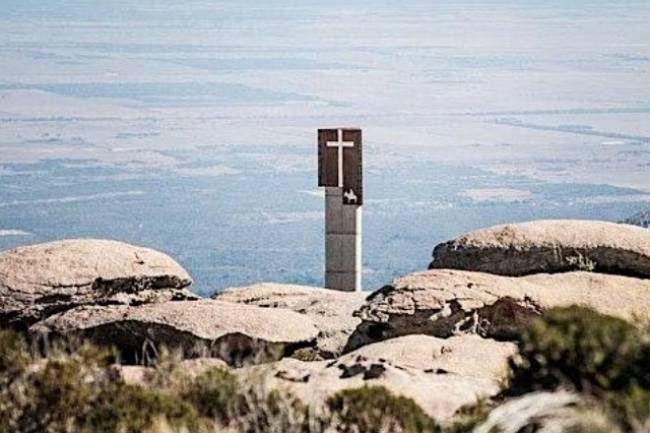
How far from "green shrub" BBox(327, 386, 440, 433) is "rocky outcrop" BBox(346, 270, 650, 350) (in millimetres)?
5083

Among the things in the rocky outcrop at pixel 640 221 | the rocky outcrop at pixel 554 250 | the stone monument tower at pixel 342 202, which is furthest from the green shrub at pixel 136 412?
the stone monument tower at pixel 342 202

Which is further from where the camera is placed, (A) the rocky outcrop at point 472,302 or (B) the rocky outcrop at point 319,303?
(B) the rocky outcrop at point 319,303

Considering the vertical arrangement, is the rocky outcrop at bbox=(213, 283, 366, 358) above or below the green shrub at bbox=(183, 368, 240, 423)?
below

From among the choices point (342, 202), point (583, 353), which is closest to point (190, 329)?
point (583, 353)

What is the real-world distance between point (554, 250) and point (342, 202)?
6.13 metres

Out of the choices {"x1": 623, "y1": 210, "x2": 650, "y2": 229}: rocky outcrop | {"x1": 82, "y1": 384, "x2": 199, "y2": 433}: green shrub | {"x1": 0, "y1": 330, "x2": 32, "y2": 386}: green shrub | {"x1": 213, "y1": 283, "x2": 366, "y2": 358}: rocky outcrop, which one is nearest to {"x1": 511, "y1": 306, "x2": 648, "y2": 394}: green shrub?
{"x1": 82, "y1": 384, "x2": 199, "y2": 433}: green shrub

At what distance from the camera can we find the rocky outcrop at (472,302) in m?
21.4

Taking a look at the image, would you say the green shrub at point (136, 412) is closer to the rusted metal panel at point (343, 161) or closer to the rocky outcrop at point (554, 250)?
the rocky outcrop at point (554, 250)

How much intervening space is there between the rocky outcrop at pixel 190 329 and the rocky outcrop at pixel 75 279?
31cm

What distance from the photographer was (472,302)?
2147cm

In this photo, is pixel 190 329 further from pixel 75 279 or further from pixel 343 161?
pixel 343 161

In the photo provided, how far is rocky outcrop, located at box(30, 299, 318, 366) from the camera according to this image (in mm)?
21047

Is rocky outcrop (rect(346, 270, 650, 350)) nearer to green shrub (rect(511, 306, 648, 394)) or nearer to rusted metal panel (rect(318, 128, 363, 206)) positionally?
green shrub (rect(511, 306, 648, 394))

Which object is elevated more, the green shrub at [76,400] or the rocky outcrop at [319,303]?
the green shrub at [76,400]
